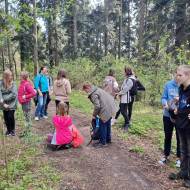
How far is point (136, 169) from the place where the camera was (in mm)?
3738

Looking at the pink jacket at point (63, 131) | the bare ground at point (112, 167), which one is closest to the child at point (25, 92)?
the pink jacket at point (63, 131)

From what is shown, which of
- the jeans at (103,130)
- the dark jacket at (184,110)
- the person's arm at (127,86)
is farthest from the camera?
the person's arm at (127,86)

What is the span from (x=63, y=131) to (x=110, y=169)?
157cm

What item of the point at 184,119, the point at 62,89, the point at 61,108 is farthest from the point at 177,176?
the point at 62,89

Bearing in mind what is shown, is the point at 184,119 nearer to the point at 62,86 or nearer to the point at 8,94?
the point at 62,86

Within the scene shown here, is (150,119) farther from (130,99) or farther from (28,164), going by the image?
(28,164)

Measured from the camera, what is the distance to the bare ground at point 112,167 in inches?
125

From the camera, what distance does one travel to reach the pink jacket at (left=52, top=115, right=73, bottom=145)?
453cm

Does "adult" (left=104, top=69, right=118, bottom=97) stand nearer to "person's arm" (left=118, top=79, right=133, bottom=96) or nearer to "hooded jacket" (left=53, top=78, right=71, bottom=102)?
"person's arm" (left=118, top=79, right=133, bottom=96)

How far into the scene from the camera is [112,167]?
375cm

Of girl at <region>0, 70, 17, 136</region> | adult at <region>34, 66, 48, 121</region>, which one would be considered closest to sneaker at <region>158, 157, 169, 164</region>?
girl at <region>0, 70, 17, 136</region>

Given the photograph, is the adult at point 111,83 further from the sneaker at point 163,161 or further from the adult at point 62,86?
the sneaker at point 163,161

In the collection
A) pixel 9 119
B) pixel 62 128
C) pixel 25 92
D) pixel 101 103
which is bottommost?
pixel 62 128

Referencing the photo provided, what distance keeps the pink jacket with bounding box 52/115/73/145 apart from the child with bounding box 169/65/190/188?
2.49m
